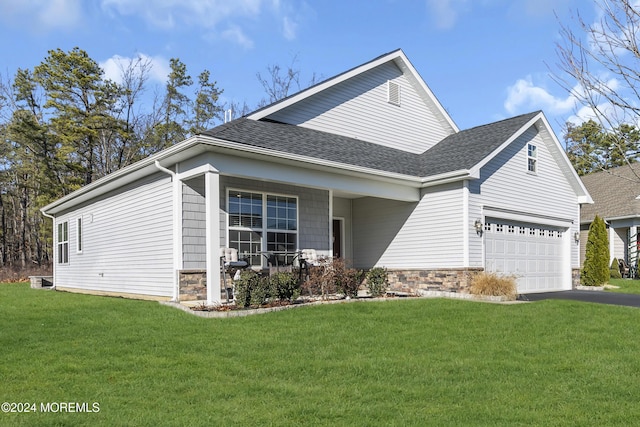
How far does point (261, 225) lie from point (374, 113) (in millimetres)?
6130

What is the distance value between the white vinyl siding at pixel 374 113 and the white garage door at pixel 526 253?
13.6 ft

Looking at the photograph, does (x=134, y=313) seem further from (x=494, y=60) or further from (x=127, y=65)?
(x=127, y=65)

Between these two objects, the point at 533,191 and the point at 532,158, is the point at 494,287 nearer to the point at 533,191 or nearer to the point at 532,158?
the point at 533,191

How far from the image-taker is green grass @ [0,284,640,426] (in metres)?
4.40

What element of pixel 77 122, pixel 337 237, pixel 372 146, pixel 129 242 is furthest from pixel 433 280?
pixel 77 122

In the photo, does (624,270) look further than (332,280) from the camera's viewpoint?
Yes

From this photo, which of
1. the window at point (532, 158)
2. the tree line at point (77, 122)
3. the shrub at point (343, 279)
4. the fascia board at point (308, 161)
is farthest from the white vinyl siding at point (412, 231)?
the tree line at point (77, 122)

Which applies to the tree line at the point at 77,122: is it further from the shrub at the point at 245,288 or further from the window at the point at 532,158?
the shrub at the point at 245,288

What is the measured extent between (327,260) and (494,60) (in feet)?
17.6

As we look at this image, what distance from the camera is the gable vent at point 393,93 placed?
1689 cm

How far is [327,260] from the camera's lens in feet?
38.2

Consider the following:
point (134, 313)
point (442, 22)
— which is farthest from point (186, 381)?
point (442, 22)

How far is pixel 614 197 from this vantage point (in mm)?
25078

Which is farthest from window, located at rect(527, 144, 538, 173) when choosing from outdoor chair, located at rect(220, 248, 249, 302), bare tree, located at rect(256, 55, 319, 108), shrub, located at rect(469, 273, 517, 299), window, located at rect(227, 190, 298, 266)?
bare tree, located at rect(256, 55, 319, 108)
